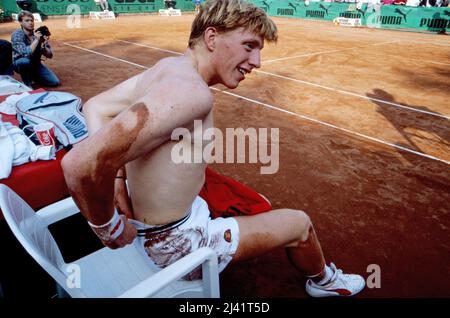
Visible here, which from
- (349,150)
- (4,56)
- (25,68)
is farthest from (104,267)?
(25,68)

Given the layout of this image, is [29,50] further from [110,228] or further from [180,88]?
[180,88]

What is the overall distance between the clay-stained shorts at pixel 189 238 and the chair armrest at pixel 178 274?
5.0 inches

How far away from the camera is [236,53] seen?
1.77 m

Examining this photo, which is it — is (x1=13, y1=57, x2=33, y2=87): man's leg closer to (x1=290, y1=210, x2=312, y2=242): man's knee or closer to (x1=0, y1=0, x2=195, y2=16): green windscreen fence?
(x1=290, y1=210, x2=312, y2=242): man's knee

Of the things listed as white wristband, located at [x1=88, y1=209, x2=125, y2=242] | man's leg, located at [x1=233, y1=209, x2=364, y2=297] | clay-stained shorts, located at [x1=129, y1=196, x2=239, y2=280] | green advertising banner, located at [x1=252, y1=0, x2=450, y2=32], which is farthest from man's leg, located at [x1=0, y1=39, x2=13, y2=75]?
green advertising banner, located at [x1=252, y1=0, x2=450, y2=32]

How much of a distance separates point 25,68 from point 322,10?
2247cm

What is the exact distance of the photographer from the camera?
24.2 feet

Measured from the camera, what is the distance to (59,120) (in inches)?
115

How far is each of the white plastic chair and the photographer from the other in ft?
23.1
